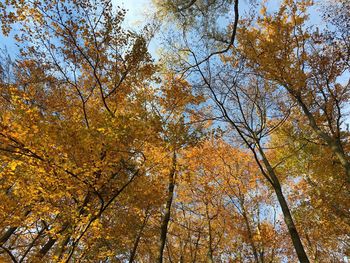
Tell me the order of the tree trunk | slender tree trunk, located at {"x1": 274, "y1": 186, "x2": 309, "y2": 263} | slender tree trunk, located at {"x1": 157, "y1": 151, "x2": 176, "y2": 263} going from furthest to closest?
slender tree trunk, located at {"x1": 157, "y1": 151, "x2": 176, "y2": 263} < the tree trunk < slender tree trunk, located at {"x1": 274, "y1": 186, "x2": 309, "y2": 263}

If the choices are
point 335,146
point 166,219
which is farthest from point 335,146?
point 166,219

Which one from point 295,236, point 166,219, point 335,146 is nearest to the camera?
point 295,236

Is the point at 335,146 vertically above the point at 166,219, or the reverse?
the point at 335,146

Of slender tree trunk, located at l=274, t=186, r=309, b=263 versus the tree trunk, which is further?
the tree trunk

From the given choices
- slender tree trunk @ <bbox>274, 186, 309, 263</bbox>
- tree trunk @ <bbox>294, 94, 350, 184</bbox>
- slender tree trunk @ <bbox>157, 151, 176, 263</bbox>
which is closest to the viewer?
slender tree trunk @ <bbox>274, 186, 309, 263</bbox>

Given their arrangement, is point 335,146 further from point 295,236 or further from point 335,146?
point 295,236

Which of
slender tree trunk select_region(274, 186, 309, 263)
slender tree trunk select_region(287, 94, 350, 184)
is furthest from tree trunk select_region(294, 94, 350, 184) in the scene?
slender tree trunk select_region(274, 186, 309, 263)

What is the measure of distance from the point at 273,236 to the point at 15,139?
13332 millimetres

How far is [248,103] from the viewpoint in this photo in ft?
35.5

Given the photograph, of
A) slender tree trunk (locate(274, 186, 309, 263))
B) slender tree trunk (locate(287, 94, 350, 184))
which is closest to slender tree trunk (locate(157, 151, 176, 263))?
slender tree trunk (locate(274, 186, 309, 263))

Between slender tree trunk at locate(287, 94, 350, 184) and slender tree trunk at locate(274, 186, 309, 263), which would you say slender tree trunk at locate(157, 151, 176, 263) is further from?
slender tree trunk at locate(287, 94, 350, 184)

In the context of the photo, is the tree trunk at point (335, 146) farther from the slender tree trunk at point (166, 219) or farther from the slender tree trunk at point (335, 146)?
the slender tree trunk at point (166, 219)

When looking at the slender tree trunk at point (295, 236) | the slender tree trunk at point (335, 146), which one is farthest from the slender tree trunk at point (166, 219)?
the slender tree trunk at point (335, 146)

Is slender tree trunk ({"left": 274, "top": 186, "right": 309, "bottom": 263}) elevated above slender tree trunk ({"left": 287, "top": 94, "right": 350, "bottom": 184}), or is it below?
below
